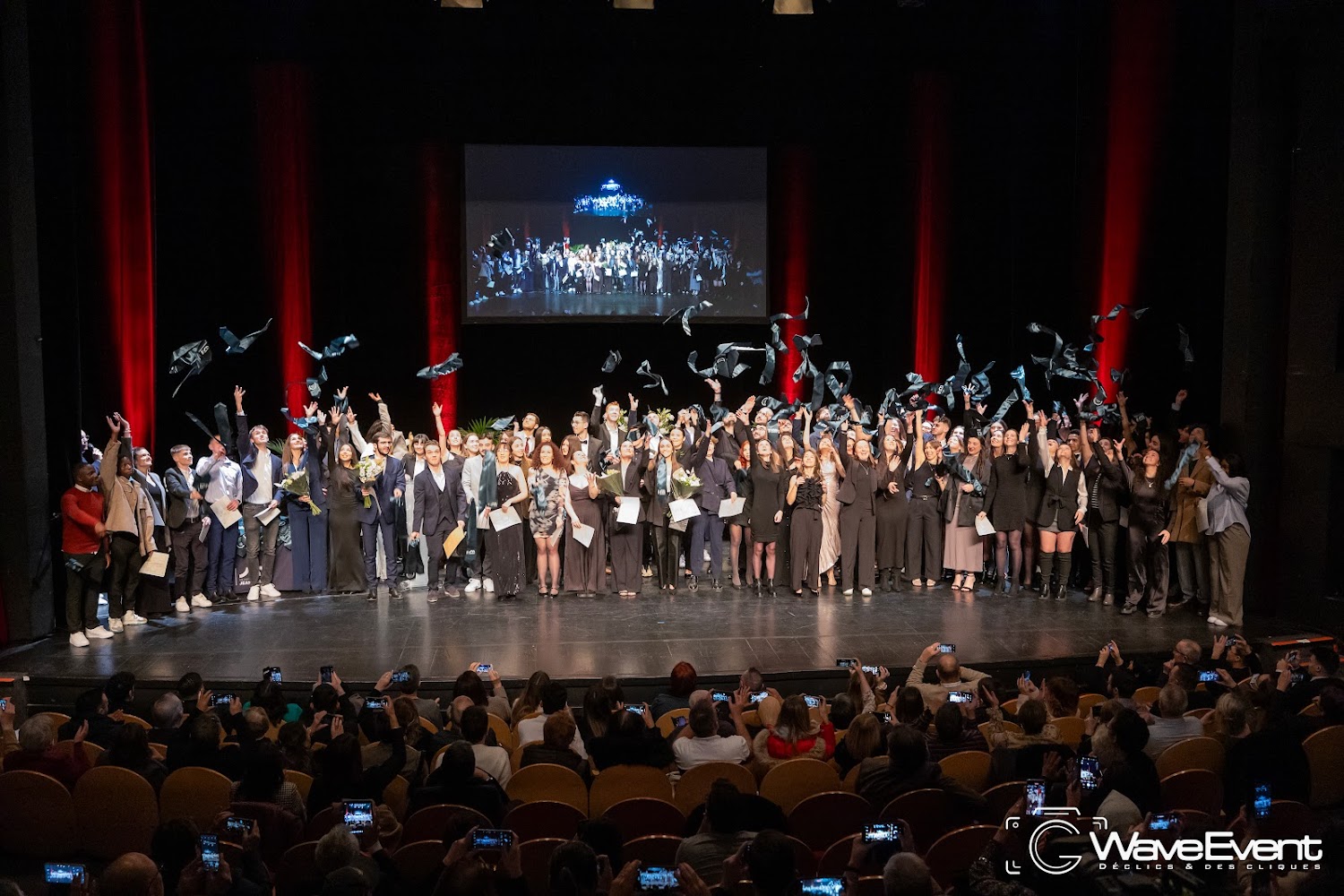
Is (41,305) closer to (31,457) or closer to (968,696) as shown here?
(31,457)

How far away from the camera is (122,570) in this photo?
8.41 meters

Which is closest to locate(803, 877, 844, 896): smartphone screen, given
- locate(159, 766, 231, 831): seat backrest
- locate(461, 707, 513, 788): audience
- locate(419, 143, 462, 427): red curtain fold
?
locate(461, 707, 513, 788): audience

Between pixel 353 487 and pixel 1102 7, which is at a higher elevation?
pixel 1102 7

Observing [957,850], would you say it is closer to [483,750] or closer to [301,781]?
[483,750]

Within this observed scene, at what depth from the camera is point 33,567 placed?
8.33 meters

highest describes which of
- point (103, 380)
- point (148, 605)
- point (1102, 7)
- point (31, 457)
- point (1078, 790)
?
point (1102, 7)

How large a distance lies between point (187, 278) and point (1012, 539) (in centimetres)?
934

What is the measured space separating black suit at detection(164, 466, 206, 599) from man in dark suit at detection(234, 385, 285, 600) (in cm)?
39

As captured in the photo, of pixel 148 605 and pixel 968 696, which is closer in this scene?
pixel 968 696

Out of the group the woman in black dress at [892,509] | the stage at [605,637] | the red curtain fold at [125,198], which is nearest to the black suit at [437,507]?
the stage at [605,637]

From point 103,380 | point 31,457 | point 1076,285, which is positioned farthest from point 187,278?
point 1076,285

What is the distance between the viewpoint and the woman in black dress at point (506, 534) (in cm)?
911

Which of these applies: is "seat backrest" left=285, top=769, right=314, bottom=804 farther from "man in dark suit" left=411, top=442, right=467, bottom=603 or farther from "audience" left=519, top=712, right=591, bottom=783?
"man in dark suit" left=411, top=442, right=467, bottom=603

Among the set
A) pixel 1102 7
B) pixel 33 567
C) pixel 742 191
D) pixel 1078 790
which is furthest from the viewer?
pixel 742 191
